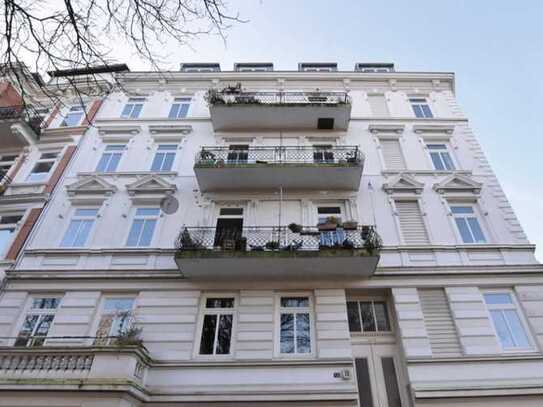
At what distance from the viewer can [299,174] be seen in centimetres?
1219

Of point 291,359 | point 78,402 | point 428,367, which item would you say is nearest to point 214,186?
point 291,359

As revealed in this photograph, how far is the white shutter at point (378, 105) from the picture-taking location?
50.9 feet

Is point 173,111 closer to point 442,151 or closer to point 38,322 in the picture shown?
point 38,322

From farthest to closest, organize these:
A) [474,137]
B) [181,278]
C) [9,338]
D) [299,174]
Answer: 1. [474,137]
2. [299,174]
3. [181,278]
4. [9,338]

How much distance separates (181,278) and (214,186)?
3683 millimetres

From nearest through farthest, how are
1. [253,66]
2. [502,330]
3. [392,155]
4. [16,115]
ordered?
[502,330]
[392,155]
[16,115]
[253,66]

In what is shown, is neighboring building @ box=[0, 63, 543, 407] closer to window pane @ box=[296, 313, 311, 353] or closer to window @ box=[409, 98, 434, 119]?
window pane @ box=[296, 313, 311, 353]

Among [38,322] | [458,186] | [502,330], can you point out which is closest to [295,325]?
[502,330]

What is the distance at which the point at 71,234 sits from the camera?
11.9 meters

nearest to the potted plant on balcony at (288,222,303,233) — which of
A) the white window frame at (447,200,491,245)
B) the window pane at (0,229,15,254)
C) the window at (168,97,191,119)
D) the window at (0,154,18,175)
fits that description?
the white window frame at (447,200,491,245)

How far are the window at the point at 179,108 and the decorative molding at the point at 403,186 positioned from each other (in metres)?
9.68

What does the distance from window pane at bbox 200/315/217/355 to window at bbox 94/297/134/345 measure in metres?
2.12

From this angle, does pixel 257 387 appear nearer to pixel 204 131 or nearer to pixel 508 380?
pixel 508 380

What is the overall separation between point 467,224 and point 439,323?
3987 millimetres
